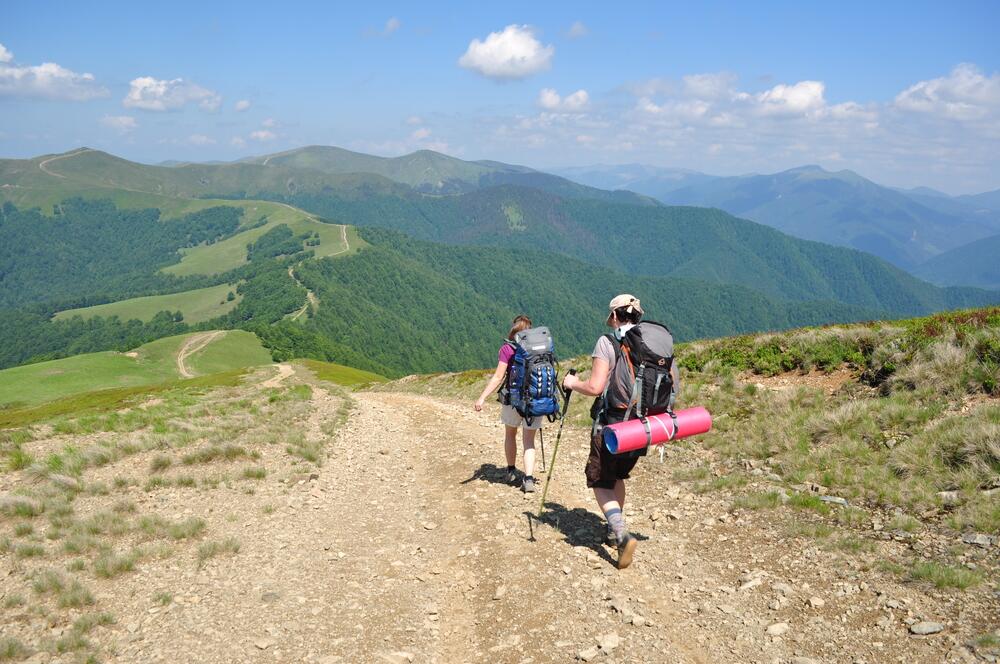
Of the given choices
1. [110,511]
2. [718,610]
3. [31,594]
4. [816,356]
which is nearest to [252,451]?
[110,511]

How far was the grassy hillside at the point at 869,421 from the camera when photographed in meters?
8.11

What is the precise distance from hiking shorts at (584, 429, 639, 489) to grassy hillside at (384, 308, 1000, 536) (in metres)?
2.84

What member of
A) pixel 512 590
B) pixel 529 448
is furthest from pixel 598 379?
pixel 529 448

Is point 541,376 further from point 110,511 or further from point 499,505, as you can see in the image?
point 110,511

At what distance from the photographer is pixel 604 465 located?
25.2ft

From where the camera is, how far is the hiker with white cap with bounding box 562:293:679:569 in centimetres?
737

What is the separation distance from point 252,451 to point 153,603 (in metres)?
6.66

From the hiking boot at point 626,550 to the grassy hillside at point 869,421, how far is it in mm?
2690

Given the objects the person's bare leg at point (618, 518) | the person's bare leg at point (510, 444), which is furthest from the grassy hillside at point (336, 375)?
the person's bare leg at point (618, 518)

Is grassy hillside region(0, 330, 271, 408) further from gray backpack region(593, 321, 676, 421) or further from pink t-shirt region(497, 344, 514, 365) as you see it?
gray backpack region(593, 321, 676, 421)

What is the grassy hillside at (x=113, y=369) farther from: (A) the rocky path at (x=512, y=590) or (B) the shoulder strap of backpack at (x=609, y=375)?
(B) the shoulder strap of backpack at (x=609, y=375)

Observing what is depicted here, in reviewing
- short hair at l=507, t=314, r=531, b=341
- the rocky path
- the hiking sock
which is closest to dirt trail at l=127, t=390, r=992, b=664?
the rocky path

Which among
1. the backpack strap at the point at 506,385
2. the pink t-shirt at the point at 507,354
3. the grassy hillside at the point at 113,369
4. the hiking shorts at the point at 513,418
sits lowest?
the grassy hillside at the point at 113,369

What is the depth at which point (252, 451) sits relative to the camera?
1355cm
